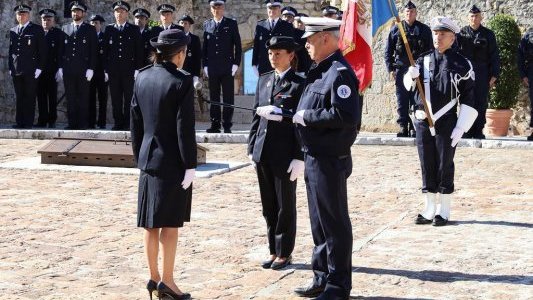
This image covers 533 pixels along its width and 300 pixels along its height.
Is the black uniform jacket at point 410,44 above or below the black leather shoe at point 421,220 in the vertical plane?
above

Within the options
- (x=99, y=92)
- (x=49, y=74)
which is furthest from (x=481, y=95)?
(x=49, y=74)

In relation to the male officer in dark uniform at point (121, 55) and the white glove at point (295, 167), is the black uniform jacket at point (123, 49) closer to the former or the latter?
the male officer in dark uniform at point (121, 55)

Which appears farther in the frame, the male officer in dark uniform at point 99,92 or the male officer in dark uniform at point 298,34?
the male officer in dark uniform at point 99,92

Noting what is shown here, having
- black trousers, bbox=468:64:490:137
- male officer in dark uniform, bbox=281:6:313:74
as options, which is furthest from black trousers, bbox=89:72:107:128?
black trousers, bbox=468:64:490:137

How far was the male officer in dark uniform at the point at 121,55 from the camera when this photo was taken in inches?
643

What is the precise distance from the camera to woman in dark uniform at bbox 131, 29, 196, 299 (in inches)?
238

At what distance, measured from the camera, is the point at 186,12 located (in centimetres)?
1936

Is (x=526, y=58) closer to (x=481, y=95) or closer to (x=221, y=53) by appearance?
(x=481, y=95)

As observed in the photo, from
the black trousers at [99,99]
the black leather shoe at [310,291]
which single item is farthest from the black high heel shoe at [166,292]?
the black trousers at [99,99]

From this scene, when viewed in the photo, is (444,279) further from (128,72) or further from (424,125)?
(128,72)

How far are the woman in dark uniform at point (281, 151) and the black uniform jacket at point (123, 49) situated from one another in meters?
9.54

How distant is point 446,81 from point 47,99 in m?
11.0

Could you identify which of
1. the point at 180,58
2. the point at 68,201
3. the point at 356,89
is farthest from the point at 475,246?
the point at 68,201

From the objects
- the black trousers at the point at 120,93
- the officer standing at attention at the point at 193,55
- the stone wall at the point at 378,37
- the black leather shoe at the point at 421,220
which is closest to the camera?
the black leather shoe at the point at 421,220
